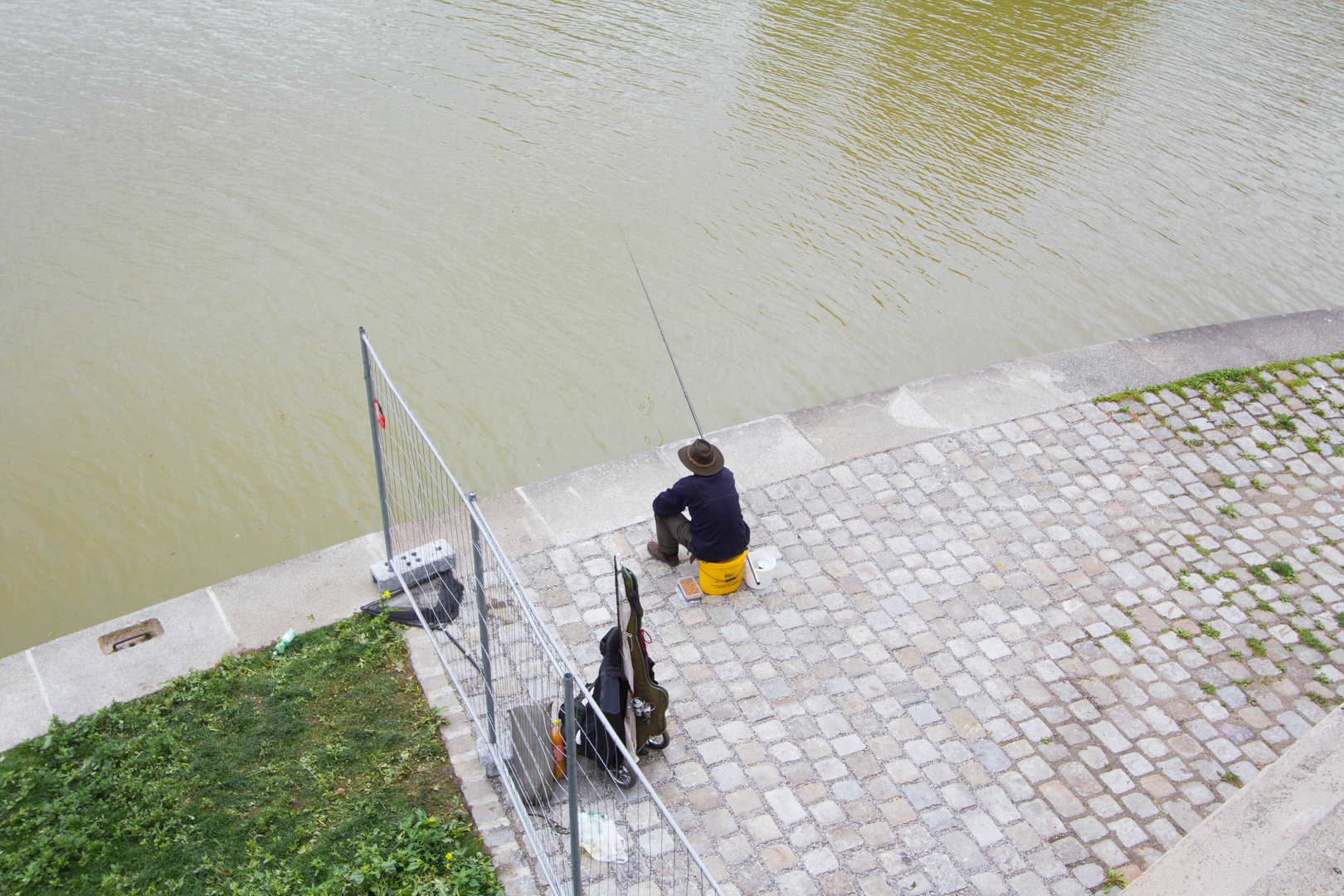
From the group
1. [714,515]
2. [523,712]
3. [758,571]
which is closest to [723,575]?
[758,571]

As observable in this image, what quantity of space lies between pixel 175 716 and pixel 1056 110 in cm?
1387

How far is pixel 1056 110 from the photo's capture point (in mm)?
14609

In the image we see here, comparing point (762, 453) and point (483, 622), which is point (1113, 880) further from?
point (762, 453)

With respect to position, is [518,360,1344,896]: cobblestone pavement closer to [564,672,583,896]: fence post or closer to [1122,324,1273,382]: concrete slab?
[1122,324,1273,382]: concrete slab

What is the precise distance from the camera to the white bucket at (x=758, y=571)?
22.1 feet

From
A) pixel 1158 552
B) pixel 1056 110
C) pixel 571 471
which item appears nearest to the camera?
pixel 1158 552

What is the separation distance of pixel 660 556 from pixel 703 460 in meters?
0.86

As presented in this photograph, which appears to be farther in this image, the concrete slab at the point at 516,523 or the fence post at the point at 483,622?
the concrete slab at the point at 516,523

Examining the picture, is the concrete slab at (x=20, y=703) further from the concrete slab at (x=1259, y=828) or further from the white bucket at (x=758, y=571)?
the concrete slab at (x=1259, y=828)

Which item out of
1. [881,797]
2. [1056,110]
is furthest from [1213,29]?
[881,797]

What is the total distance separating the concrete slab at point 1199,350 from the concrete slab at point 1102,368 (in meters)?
0.10

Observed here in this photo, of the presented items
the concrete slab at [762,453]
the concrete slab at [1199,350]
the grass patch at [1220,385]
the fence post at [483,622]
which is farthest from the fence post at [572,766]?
the concrete slab at [1199,350]

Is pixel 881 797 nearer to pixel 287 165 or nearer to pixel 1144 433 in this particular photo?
pixel 1144 433

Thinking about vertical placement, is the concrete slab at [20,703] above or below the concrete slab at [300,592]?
below
